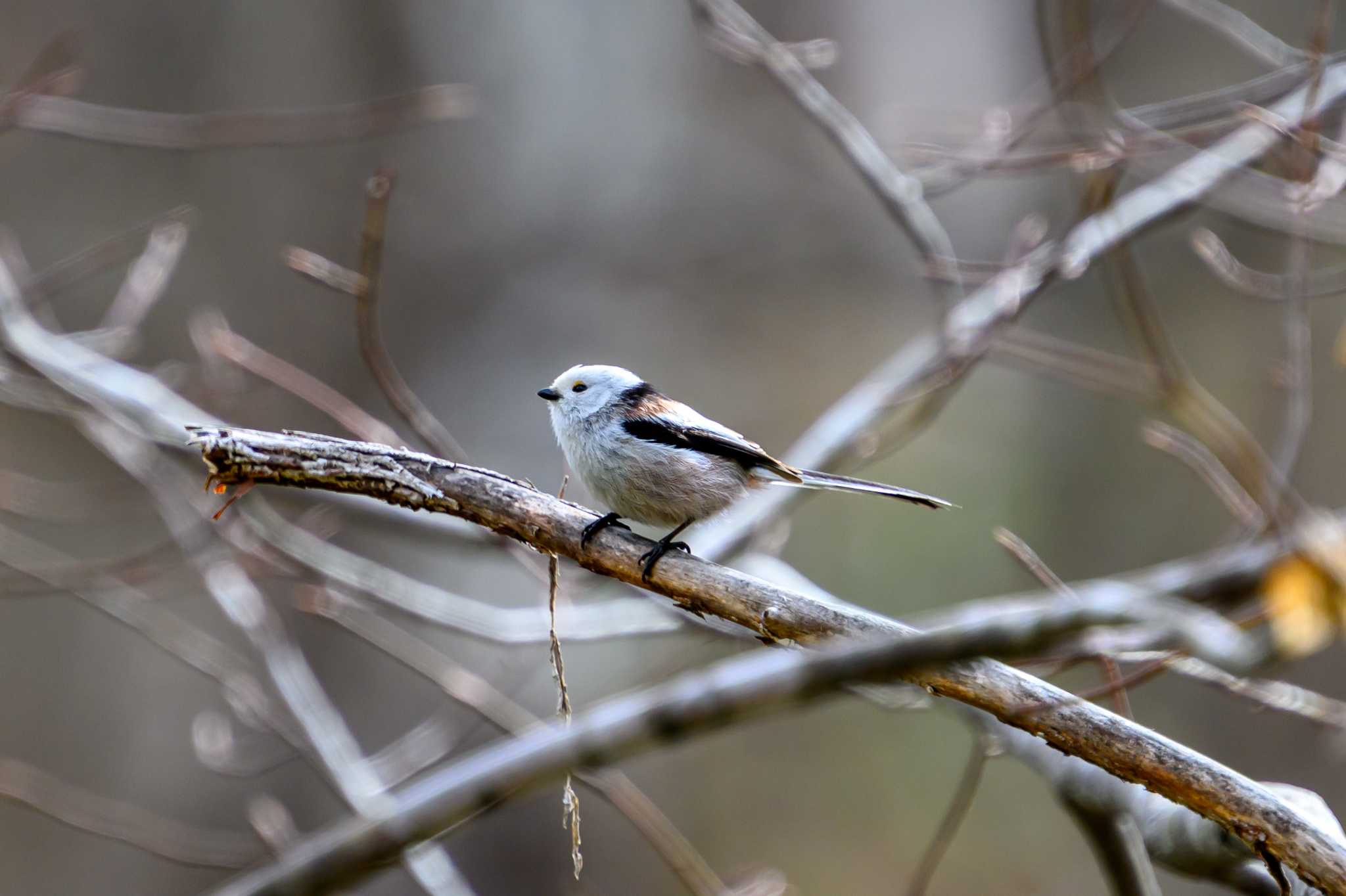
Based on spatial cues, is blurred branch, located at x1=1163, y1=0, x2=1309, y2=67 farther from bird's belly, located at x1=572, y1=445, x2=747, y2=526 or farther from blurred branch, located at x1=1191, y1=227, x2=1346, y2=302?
bird's belly, located at x1=572, y1=445, x2=747, y2=526

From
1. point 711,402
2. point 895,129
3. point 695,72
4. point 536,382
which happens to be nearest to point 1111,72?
point 895,129

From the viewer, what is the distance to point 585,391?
352cm

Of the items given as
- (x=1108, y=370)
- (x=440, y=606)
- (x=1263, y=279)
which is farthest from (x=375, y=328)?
(x=1263, y=279)

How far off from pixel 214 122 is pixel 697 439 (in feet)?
10.8

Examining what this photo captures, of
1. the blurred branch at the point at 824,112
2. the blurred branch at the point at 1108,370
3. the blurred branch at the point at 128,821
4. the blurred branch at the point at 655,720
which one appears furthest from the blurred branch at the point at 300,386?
the blurred branch at the point at 655,720

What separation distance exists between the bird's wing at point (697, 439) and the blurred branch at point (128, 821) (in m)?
2.75

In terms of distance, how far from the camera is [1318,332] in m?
7.88

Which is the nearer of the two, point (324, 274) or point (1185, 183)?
point (324, 274)

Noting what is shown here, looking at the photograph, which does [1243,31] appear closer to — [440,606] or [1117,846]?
[1117,846]

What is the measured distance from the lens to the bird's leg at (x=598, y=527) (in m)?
2.53

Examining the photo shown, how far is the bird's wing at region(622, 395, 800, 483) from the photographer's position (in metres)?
3.20

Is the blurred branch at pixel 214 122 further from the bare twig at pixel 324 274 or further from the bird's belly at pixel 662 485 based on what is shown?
the bird's belly at pixel 662 485

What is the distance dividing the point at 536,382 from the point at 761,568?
4225mm

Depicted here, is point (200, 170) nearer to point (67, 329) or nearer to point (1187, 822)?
point (67, 329)
